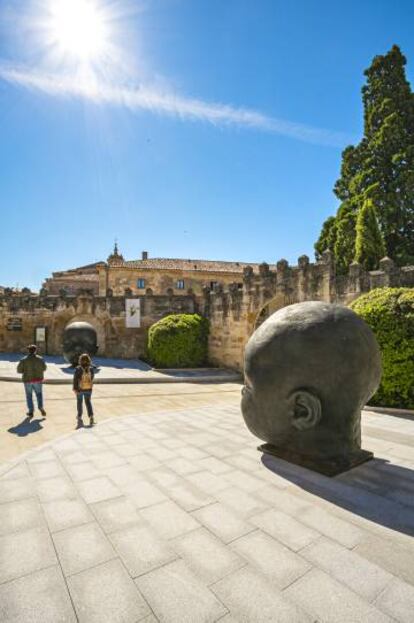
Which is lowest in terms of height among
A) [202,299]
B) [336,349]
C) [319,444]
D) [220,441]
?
[220,441]

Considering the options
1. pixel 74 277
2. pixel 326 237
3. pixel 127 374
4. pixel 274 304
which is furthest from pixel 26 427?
pixel 74 277

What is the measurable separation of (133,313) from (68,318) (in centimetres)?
428

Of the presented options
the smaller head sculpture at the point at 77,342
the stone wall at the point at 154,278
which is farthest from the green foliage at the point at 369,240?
the stone wall at the point at 154,278

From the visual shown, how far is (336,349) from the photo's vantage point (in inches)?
162

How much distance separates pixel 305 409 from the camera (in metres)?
4.16

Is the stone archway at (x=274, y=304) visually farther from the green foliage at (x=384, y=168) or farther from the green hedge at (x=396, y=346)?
the green foliage at (x=384, y=168)

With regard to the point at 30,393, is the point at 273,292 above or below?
above

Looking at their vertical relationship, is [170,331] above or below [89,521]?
above

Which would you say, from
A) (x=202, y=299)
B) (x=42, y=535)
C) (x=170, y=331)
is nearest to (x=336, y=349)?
(x=42, y=535)

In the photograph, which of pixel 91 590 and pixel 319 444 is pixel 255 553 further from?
pixel 319 444

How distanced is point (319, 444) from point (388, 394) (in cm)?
517

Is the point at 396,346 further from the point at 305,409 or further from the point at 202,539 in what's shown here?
the point at 202,539

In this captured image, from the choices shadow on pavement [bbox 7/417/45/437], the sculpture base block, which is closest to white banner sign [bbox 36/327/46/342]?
shadow on pavement [bbox 7/417/45/437]

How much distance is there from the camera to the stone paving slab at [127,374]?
14463 mm
